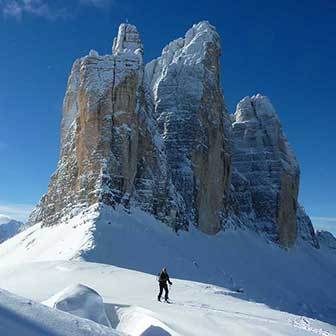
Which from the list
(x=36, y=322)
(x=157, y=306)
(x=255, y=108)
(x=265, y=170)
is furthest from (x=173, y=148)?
(x=36, y=322)

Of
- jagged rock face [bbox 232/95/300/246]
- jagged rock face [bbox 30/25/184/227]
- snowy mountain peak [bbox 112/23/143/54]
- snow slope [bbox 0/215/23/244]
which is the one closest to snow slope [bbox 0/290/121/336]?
jagged rock face [bbox 30/25/184/227]

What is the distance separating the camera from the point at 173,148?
5450cm

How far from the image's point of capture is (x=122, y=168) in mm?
39469

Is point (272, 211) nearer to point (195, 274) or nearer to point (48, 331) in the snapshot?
point (195, 274)

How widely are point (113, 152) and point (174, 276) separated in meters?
12.0

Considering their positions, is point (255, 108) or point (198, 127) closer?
point (198, 127)

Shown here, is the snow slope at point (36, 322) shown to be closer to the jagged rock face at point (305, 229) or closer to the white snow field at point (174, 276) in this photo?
the white snow field at point (174, 276)

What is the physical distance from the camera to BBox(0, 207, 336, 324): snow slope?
32.6 metres

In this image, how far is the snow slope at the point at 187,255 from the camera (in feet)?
107

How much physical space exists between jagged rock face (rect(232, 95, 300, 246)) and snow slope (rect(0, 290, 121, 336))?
61.9 metres

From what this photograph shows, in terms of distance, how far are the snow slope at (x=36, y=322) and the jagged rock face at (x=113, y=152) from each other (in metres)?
30.0

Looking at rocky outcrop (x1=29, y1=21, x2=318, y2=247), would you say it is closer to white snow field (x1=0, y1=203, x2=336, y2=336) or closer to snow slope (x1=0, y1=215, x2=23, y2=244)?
white snow field (x1=0, y1=203, x2=336, y2=336)

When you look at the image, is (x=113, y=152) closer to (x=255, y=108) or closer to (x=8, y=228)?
(x=255, y=108)

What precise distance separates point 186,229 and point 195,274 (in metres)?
10.5
